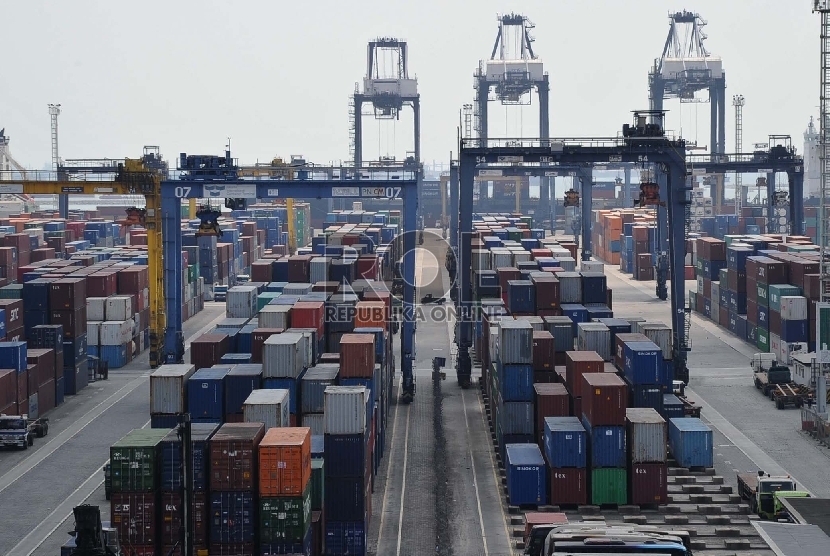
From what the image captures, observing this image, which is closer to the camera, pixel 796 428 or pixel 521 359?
pixel 521 359

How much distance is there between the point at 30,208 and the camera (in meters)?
161

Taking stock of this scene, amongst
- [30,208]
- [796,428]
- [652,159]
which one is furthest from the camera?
[30,208]

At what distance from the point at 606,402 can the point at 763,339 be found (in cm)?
3040

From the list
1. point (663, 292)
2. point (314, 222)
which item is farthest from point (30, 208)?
point (663, 292)

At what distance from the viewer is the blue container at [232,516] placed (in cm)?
2581

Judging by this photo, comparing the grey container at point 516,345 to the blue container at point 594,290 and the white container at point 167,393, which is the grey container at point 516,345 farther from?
the blue container at point 594,290

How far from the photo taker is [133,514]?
26.2 meters

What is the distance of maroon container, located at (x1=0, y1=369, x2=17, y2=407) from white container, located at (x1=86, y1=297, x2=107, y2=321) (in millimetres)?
15744

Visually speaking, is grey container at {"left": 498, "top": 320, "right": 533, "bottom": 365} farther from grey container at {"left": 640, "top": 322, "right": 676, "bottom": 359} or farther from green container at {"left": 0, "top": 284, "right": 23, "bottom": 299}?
green container at {"left": 0, "top": 284, "right": 23, "bottom": 299}

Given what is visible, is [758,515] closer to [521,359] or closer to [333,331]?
[521,359]

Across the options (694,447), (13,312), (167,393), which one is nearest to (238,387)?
(167,393)

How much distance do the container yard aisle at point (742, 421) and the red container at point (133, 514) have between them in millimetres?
19130

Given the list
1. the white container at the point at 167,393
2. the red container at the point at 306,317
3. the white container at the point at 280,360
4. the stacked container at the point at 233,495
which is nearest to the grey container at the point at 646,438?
the white container at the point at 280,360

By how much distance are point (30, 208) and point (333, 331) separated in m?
128
